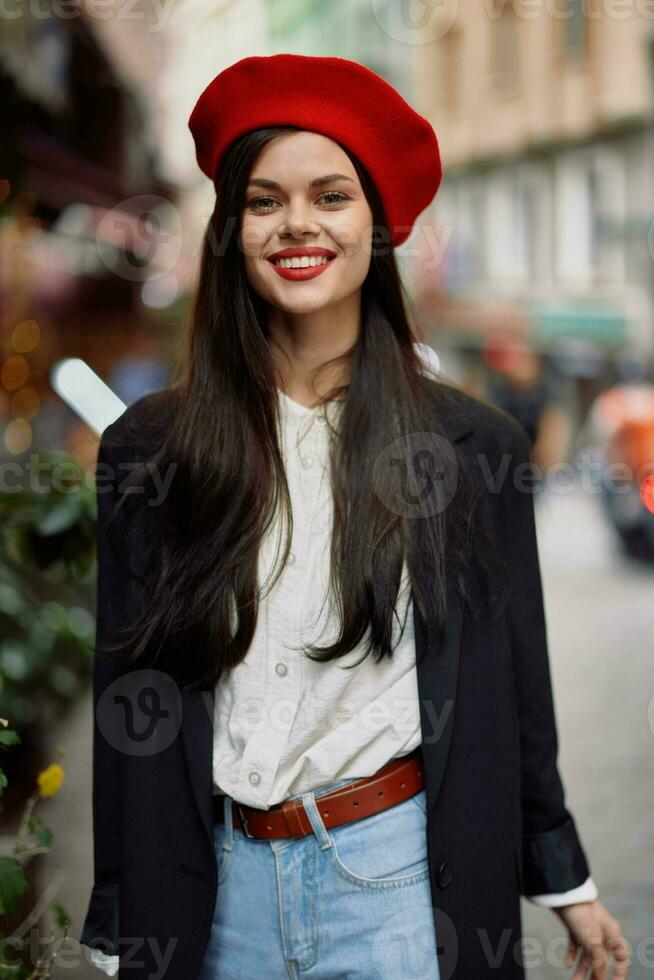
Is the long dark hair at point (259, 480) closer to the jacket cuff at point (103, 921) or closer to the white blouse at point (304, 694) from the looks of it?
the white blouse at point (304, 694)

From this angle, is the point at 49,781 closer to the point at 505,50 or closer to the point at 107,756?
the point at 107,756

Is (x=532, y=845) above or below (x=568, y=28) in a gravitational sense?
below

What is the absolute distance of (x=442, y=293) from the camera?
26578mm

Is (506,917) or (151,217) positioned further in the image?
(151,217)

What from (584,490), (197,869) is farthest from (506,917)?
(584,490)

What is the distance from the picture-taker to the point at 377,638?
1.75m

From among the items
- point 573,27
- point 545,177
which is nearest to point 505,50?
point 573,27

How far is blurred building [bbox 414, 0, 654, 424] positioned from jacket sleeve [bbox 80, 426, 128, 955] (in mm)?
18035

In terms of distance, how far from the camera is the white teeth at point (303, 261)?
5.82 ft

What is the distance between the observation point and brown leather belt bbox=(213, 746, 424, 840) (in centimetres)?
169

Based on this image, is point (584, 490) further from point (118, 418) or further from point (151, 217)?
point (118, 418)

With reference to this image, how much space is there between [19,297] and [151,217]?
5284 mm

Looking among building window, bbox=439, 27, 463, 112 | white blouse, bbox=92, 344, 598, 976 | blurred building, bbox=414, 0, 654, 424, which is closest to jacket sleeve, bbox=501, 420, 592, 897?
white blouse, bbox=92, 344, 598, 976

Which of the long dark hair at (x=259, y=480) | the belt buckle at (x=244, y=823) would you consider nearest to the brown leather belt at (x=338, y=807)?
the belt buckle at (x=244, y=823)
